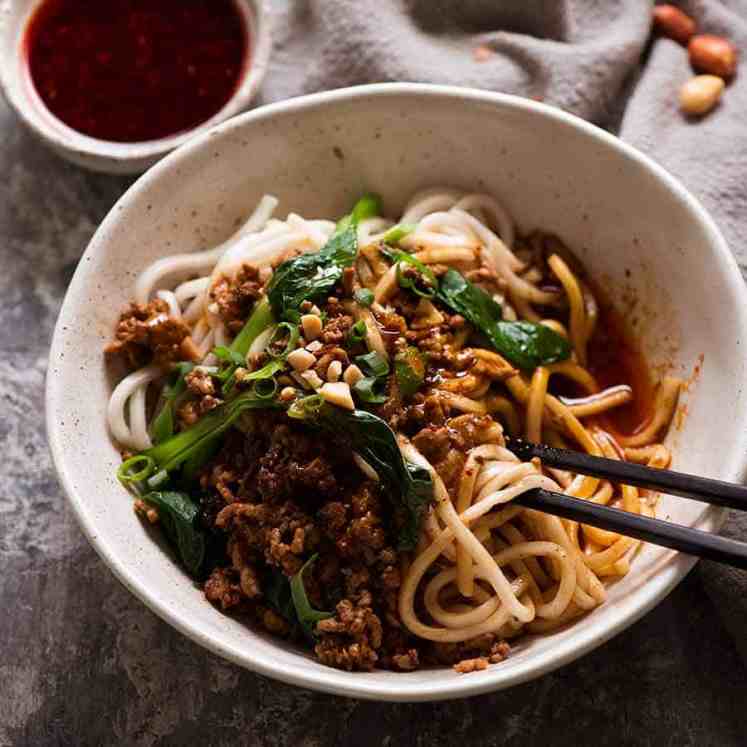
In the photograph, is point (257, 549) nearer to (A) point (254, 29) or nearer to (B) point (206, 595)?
(B) point (206, 595)

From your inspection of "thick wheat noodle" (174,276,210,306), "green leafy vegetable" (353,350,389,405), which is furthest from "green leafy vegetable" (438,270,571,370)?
"thick wheat noodle" (174,276,210,306)

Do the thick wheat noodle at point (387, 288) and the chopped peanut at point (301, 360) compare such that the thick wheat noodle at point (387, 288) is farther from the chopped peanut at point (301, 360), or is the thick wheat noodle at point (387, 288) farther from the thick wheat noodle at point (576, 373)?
the thick wheat noodle at point (576, 373)

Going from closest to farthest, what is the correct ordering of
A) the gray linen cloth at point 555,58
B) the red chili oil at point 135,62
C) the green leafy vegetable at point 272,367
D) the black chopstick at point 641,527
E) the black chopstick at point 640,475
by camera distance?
the black chopstick at point 641,527
the black chopstick at point 640,475
the green leafy vegetable at point 272,367
the gray linen cloth at point 555,58
the red chili oil at point 135,62

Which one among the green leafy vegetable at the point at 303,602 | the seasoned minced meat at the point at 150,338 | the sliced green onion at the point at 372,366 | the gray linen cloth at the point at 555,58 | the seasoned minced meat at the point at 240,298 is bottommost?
the green leafy vegetable at the point at 303,602

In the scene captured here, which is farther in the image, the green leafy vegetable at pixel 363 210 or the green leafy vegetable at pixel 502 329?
the green leafy vegetable at pixel 363 210

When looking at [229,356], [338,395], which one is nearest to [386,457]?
[338,395]

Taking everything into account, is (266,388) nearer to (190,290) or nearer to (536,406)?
(190,290)

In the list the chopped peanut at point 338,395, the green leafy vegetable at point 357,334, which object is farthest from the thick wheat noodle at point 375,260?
the chopped peanut at point 338,395

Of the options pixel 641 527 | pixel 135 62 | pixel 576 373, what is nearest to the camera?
pixel 641 527
